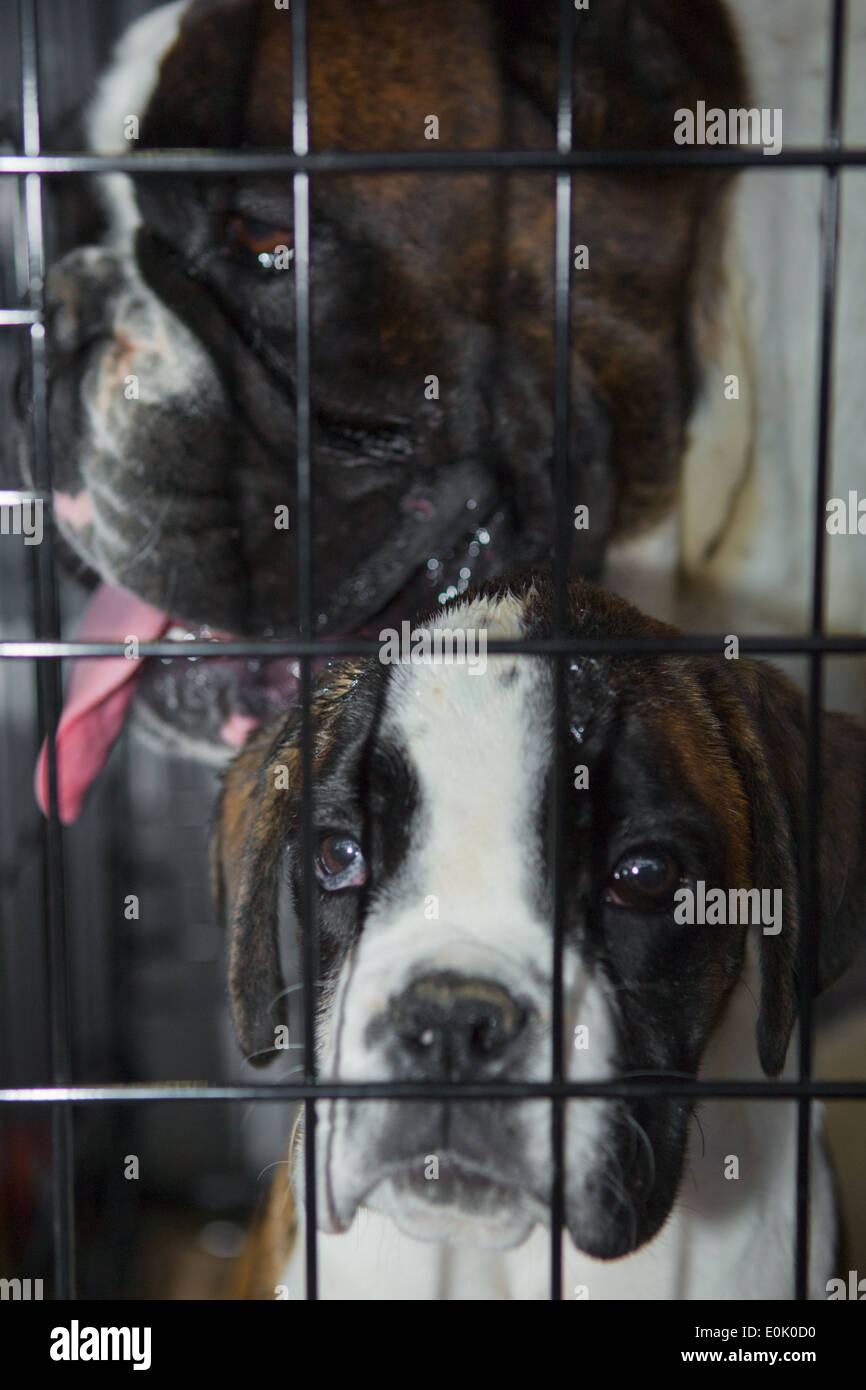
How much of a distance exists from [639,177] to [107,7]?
2.92 feet

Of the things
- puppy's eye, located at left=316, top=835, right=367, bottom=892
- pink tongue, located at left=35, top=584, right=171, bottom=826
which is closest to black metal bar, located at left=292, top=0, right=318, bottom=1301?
puppy's eye, located at left=316, top=835, right=367, bottom=892

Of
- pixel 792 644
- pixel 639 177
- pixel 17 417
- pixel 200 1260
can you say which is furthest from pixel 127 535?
pixel 200 1260

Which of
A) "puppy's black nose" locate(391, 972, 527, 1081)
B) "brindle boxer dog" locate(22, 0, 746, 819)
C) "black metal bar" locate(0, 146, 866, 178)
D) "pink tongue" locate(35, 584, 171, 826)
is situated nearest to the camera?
"black metal bar" locate(0, 146, 866, 178)

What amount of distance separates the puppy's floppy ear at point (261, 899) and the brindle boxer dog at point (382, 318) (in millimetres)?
210

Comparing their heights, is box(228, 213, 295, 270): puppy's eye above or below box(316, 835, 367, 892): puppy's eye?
above

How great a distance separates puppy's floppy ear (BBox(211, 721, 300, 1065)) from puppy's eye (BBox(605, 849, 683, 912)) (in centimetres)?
27

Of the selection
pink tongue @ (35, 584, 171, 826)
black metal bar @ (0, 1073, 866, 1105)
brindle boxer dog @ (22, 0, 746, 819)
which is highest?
brindle boxer dog @ (22, 0, 746, 819)

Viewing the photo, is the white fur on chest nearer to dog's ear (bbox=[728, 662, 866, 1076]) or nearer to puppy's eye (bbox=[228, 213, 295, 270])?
dog's ear (bbox=[728, 662, 866, 1076])

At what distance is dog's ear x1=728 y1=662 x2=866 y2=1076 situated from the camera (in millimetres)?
937

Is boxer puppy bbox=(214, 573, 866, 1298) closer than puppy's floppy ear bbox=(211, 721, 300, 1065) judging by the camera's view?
Yes

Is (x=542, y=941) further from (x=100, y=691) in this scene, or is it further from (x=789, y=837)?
(x=100, y=691)

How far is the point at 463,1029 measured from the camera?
0.84 m

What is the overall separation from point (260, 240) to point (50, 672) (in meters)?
0.60
